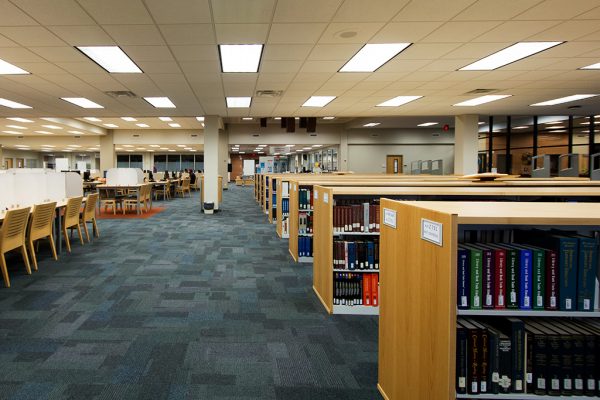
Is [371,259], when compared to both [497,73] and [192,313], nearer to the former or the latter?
[192,313]

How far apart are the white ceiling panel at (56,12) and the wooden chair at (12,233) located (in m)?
1.96

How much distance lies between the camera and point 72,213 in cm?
574

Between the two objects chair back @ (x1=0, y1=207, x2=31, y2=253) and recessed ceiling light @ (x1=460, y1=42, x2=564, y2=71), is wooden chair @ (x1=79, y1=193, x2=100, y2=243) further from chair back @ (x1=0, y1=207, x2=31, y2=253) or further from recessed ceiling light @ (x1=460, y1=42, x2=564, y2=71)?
recessed ceiling light @ (x1=460, y1=42, x2=564, y2=71)

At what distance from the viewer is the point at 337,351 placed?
2.66 meters

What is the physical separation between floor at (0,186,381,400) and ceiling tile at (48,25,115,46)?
8.62 ft

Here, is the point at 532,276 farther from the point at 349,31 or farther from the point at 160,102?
the point at 160,102

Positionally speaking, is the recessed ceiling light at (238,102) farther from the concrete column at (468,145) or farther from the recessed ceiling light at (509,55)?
the concrete column at (468,145)

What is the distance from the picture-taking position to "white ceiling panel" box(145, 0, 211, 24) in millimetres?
3350

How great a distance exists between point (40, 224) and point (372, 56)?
185 inches

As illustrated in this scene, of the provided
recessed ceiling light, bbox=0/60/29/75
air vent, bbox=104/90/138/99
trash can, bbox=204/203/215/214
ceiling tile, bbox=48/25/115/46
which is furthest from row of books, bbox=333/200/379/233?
trash can, bbox=204/203/215/214

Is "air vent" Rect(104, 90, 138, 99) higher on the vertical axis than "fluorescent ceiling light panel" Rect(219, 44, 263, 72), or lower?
higher

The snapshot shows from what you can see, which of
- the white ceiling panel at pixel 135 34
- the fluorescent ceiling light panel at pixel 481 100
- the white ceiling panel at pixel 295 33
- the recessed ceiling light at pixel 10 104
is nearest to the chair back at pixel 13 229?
the white ceiling panel at pixel 135 34

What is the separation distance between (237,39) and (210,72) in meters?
1.60

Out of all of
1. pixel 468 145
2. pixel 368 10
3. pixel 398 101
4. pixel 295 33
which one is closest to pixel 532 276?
pixel 368 10
